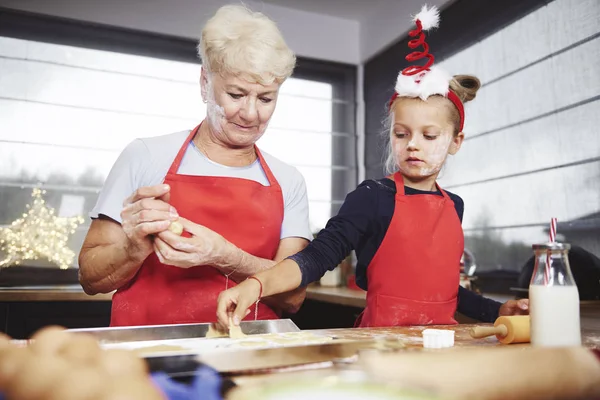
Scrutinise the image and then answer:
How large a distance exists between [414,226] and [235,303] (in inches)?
27.1

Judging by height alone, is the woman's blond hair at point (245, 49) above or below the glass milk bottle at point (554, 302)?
above

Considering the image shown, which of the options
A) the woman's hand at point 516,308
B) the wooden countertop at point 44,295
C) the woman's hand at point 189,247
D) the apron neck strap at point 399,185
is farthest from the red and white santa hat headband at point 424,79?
the wooden countertop at point 44,295

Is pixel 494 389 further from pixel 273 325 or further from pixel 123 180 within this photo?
pixel 123 180

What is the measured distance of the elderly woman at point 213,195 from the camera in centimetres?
147

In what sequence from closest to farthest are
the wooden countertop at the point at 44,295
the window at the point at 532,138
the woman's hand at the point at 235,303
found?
the woman's hand at the point at 235,303 < the window at the point at 532,138 < the wooden countertop at the point at 44,295

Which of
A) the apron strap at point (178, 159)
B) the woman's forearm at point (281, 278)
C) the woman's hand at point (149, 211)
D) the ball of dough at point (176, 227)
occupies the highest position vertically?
the apron strap at point (178, 159)

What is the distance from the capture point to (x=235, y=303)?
1125 mm

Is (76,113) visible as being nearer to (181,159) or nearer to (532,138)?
(181,159)

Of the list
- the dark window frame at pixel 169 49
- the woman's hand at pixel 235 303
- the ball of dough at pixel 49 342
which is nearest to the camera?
the ball of dough at pixel 49 342

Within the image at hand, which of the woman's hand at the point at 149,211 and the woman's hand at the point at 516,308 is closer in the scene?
the woman's hand at the point at 149,211

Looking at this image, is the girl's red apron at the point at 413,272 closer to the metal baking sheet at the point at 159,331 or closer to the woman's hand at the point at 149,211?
the metal baking sheet at the point at 159,331

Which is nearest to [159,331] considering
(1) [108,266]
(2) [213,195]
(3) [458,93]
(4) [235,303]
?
(4) [235,303]

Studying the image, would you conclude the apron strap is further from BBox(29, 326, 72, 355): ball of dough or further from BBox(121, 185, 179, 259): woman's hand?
BBox(29, 326, 72, 355): ball of dough

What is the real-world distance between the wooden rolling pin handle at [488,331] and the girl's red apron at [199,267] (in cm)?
66
